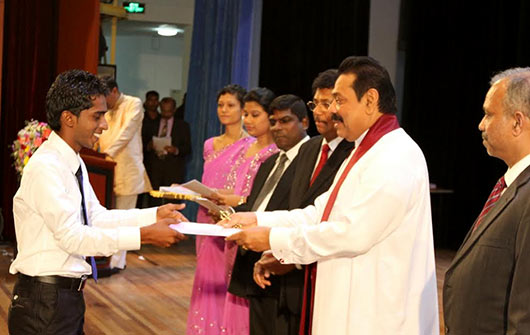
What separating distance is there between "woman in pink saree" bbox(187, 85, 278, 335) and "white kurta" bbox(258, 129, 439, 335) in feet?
5.31

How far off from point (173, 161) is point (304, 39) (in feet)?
7.85

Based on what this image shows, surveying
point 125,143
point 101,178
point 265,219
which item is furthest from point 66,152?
point 125,143

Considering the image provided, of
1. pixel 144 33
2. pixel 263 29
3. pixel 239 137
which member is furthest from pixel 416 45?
pixel 239 137

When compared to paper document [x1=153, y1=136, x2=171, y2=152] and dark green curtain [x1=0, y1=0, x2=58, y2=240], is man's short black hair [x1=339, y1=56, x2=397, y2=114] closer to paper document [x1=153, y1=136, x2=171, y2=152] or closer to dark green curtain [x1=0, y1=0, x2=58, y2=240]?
dark green curtain [x1=0, y1=0, x2=58, y2=240]

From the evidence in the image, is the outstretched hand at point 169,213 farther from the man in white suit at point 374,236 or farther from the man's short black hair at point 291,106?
the man's short black hair at point 291,106

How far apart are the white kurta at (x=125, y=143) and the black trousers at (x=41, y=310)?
4277mm

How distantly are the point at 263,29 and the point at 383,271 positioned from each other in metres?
7.75

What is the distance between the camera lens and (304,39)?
10000 mm

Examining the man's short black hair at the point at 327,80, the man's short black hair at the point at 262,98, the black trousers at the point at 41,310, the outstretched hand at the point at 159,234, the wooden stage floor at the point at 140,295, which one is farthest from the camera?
the wooden stage floor at the point at 140,295

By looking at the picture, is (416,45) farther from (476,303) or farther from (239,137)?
(476,303)

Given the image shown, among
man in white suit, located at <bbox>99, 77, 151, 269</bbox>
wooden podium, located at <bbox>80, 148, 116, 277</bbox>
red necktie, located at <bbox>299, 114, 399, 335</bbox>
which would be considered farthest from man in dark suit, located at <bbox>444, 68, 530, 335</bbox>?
man in white suit, located at <bbox>99, 77, 151, 269</bbox>

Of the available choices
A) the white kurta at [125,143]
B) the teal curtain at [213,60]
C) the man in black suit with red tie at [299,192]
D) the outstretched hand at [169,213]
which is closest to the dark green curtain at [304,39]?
the teal curtain at [213,60]

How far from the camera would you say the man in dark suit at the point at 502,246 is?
1920 mm

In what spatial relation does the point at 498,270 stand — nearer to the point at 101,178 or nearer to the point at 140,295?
the point at 140,295
